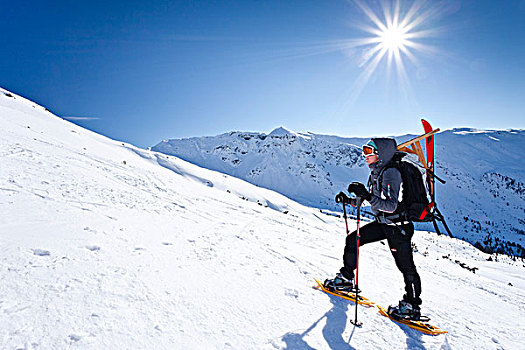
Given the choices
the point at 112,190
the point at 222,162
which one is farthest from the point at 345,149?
the point at 112,190

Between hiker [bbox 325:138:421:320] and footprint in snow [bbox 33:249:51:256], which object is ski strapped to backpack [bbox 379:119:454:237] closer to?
hiker [bbox 325:138:421:320]

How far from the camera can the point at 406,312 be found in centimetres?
345

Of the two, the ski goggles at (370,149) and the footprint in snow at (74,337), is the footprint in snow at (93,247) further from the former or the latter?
the ski goggles at (370,149)

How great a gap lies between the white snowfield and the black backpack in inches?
59.3

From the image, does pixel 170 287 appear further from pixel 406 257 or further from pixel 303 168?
pixel 303 168

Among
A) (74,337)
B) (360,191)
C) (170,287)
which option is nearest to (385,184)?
(360,191)

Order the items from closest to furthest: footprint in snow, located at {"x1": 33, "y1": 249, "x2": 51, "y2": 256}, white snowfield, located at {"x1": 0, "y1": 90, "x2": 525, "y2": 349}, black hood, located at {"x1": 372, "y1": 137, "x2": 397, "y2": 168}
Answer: white snowfield, located at {"x1": 0, "y1": 90, "x2": 525, "y2": 349} → footprint in snow, located at {"x1": 33, "y1": 249, "x2": 51, "y2": 256} → black hood, located at {"x1": 372, "y1": 137, "x2": 397, "y2": 168}

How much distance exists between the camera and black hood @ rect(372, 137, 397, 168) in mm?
3828

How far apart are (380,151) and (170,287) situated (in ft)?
11.7

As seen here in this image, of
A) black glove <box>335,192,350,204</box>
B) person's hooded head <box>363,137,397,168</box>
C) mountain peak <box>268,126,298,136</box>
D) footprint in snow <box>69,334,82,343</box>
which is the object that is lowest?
footprint in snow <box>69,334,82,343</box>

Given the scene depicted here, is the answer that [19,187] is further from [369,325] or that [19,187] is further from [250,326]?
[369,325]

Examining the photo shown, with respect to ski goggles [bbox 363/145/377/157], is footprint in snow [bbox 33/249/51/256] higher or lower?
lower

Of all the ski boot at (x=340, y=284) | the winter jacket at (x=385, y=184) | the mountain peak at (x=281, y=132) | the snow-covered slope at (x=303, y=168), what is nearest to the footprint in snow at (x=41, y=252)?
the ski boot at (x=340, y=284)

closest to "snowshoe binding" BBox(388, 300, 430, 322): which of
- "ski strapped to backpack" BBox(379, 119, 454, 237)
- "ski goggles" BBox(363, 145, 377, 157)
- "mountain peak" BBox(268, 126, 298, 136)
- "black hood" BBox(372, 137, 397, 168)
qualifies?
"ski strapped to backpack" BBox(379, 119, 454, 237)
